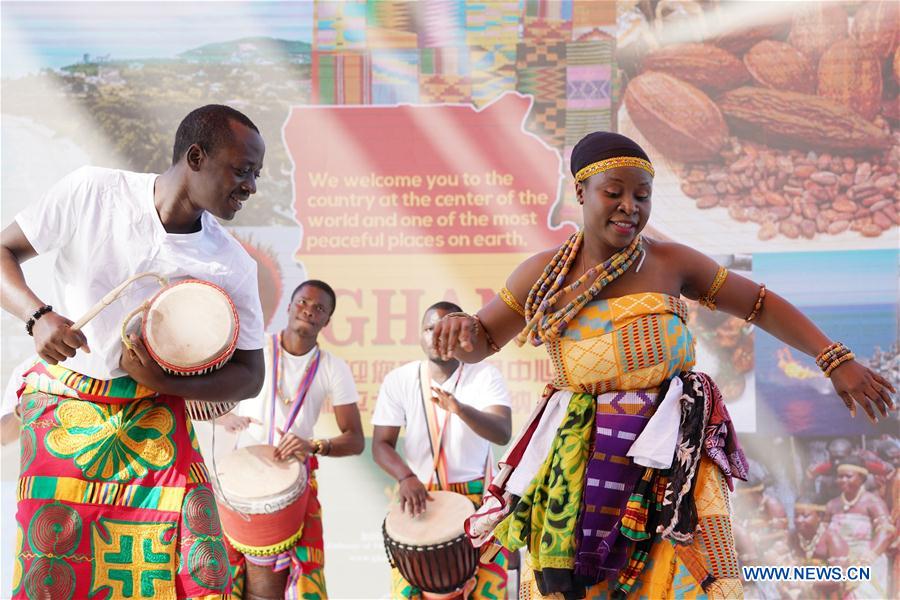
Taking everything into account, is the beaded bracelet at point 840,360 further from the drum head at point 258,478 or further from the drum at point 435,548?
the drum head at point 258,478

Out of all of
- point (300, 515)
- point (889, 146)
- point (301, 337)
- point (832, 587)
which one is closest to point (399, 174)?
point (301, 337)

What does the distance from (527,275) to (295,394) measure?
9.94 feet

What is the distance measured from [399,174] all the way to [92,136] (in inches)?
85.4

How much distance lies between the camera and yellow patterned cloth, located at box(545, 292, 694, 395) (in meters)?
3.12

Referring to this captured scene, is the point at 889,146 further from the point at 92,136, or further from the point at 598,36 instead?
the point at 92,136

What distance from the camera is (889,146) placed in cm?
711

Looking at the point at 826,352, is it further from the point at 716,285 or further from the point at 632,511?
the point at 632,511

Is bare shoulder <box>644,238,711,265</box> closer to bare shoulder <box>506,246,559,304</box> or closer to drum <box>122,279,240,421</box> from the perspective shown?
bare shoulder <box>506,246,559,304</box>

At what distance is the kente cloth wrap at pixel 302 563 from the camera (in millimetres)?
5531

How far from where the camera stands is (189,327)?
323 centimetres

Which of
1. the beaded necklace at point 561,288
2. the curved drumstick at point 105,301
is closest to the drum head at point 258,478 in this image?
the curved drumstick at point 105,301

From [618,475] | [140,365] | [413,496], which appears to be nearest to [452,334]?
[618,475]

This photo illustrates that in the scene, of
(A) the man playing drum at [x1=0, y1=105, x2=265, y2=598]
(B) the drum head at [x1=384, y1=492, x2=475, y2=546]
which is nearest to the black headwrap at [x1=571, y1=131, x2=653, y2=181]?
(A) the man playing drum at [x1=0, y1=105, x2=265, y2=598]

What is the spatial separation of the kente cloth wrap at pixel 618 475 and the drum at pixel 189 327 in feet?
3.44
